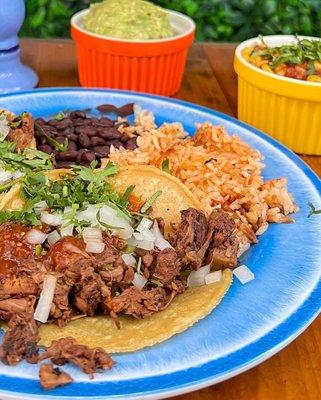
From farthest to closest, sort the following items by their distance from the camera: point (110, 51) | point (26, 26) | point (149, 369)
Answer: point (26, 26)
point (110, 51)
point (149, 369)

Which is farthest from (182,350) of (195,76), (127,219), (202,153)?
(195,76)

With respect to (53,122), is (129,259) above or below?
above

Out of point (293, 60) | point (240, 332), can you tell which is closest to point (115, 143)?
point (293, 60)

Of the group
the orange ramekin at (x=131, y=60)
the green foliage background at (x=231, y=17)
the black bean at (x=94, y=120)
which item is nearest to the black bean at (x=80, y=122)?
the black bean at (x=94, y=120)

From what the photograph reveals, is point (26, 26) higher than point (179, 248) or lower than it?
lower

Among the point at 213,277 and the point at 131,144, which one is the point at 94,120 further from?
the point at 213,277

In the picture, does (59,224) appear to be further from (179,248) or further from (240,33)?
(240,33)

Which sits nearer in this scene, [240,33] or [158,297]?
[158,297]
